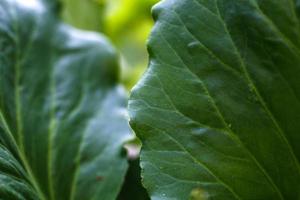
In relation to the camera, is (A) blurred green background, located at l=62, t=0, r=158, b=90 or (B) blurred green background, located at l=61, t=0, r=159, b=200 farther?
(A) blurred green background, located at l=62, t=0, r=158, b=90

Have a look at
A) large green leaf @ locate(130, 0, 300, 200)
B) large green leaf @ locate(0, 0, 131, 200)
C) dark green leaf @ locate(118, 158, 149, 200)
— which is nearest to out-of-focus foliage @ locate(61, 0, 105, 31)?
Answer: large green leaf @ locate(0, 0, 131, 200)

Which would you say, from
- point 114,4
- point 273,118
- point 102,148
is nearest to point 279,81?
point 273,118

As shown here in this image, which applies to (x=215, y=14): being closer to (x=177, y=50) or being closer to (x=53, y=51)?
(x=177, y=50)

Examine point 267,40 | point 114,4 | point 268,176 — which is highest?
point 267,40

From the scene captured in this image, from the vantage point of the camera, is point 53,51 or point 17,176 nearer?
point 17,176

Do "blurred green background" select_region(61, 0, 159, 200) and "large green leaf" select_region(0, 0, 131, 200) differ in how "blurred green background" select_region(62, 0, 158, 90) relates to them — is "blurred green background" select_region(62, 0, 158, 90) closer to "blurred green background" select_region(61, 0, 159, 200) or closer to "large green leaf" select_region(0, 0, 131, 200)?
"blurred green background" select_region(61, 0, 159, 200)

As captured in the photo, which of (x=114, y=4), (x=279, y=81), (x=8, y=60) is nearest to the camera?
(x=279, y=81)
